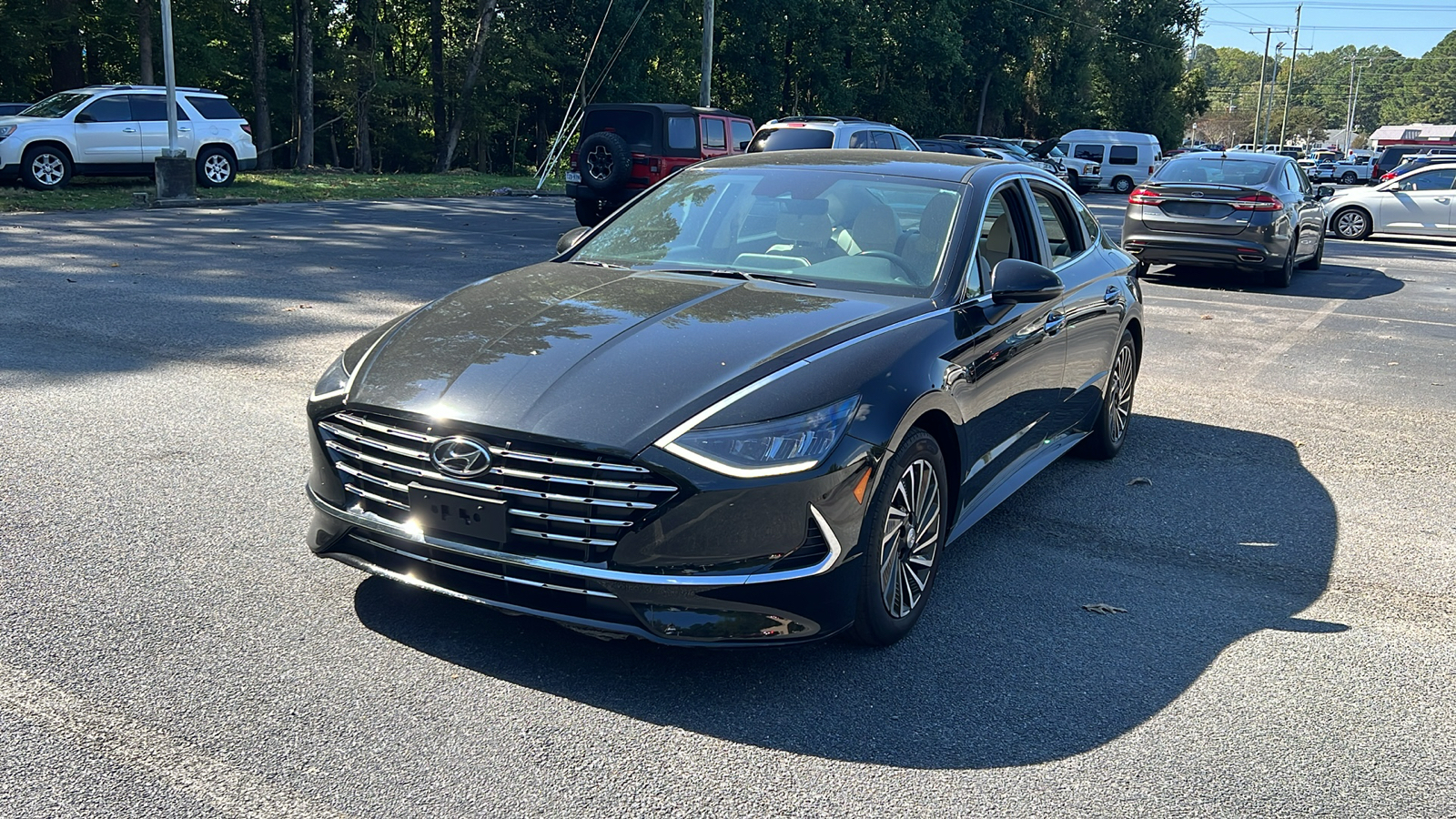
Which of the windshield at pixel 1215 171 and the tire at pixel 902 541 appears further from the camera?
the windshield at pixel 1215 171

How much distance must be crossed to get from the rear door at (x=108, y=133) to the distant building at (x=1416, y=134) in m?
68.7

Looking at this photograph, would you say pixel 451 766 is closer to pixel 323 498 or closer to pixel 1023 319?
pixel 323 498

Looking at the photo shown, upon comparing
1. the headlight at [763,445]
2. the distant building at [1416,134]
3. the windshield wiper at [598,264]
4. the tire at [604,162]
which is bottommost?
the headlight at [763,445]

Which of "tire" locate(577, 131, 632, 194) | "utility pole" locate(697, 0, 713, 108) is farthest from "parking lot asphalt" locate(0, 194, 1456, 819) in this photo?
"utility pole" locate(697, 0, 713, 108)

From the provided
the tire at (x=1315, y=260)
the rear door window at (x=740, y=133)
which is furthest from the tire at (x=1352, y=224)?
the rear door window at (x=740, y=133)

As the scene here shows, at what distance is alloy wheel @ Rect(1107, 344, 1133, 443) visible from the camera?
21.3ft

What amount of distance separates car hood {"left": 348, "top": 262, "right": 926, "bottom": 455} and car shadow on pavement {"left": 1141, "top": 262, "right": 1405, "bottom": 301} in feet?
39.4

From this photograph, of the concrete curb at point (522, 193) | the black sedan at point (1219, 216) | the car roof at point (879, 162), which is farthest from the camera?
the concrete curb at point (522, 193)

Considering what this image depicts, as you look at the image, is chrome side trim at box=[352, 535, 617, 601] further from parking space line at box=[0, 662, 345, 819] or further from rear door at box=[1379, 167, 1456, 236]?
rear door at box=[1379, 167, 1456, 236]

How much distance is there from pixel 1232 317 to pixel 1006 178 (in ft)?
25.8

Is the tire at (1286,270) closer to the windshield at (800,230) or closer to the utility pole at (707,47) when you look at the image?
the windshield at (800,230)

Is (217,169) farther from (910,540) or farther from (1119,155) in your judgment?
(1119,155)

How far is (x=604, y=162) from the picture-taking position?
18.4 m

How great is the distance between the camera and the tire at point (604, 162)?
18.2 m
